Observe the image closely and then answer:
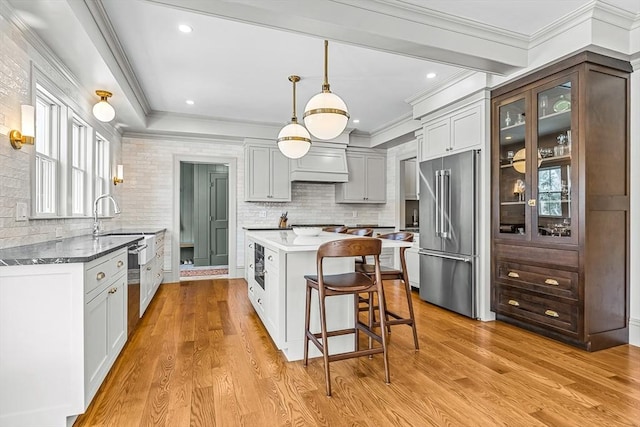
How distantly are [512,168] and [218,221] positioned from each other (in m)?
6.06

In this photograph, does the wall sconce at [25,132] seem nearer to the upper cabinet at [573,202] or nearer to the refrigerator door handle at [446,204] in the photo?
the refrigerator door handle at [446,204]

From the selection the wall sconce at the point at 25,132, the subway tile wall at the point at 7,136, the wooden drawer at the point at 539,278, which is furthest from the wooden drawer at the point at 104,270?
the wooden drawer at the point at 539,278

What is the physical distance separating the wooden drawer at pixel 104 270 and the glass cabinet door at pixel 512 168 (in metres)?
3.52

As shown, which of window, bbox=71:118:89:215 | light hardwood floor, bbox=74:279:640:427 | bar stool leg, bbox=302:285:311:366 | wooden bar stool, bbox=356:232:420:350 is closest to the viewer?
light hardwood floor, bbox=74:279:640:427

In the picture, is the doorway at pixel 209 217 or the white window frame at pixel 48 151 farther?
the doorway at pixel 209 217

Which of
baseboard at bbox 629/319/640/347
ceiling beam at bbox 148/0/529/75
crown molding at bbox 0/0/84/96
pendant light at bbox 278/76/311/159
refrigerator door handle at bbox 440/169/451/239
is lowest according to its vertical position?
baseboard at bbox 629/319/640/347

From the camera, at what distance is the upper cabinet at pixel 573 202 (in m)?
2.88

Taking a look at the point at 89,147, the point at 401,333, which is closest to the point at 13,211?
the point at 89,147

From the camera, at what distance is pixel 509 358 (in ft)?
8.87

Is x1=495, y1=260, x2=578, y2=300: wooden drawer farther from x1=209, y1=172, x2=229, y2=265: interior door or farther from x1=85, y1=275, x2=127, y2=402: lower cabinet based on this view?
x1=209, y1=172, x2=229, y2=265: interior door

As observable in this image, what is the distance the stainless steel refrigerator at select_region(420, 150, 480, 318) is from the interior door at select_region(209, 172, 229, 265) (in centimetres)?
485

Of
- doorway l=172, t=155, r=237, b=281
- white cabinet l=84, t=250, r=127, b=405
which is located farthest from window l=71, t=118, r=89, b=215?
doorway l=172, t=155, r=237, b=281

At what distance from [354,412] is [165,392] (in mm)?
1186

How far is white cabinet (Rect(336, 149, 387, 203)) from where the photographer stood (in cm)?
669
